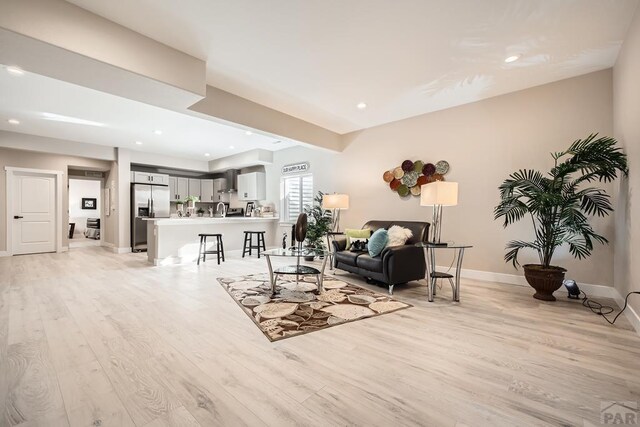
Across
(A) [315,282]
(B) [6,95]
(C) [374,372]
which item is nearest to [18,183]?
(B) [6,95]

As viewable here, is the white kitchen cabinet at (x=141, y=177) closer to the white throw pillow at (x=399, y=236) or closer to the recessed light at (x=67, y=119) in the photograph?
the recessed light at (x=67, y=119)

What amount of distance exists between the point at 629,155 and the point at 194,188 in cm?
1000

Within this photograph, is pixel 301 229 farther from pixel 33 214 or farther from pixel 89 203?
pixel 89 203

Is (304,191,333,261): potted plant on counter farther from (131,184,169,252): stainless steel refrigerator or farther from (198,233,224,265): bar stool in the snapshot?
(131,184,169,252): stainless steel refrigerator

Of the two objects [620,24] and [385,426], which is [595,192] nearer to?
[620,24]

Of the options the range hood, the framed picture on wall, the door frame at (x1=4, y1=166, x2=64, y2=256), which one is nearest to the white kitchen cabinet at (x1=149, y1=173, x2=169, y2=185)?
the range hood

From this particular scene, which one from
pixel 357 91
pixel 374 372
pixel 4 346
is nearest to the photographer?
pixel 374 372

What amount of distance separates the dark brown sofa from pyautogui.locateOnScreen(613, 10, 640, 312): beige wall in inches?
81.3

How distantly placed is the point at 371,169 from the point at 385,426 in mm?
4873

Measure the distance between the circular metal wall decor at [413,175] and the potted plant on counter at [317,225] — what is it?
1.58 meters

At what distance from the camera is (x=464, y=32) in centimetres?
272

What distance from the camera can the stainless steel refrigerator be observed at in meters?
7.59

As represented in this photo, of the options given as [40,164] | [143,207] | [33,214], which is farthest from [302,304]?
[40,164]

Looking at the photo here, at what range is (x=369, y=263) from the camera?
3.95 m
